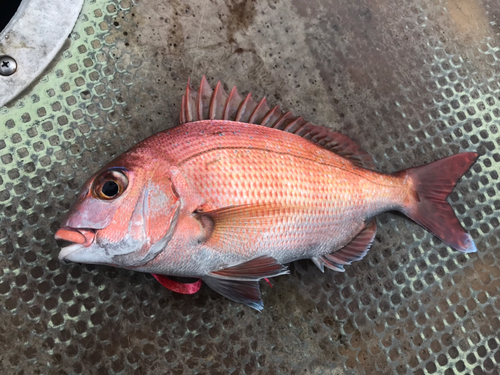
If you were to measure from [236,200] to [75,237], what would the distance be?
51 centimetres

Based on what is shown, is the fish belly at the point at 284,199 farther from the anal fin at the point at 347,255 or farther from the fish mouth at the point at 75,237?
the fish mouth at the point at 75,237

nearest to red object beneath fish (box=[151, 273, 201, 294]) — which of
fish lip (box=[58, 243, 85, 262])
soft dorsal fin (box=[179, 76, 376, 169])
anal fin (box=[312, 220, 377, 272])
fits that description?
fish lip (box=[58, 243, 85, 262])

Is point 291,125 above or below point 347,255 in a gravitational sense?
above

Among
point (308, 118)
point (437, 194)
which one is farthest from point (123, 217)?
point (437, 194)

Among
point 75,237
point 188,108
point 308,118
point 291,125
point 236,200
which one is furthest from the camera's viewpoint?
point 308,118

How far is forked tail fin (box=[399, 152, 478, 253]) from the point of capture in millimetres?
1519

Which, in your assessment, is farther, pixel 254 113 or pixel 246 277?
pixel 254 113

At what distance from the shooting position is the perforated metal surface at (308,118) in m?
1.38

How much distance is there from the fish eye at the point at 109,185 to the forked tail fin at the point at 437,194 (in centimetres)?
114

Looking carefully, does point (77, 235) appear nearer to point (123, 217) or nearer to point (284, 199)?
point (123, 217)

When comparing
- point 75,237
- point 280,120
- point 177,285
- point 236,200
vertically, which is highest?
point 280,120

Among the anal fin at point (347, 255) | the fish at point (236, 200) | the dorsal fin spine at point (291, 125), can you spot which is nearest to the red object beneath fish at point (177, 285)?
the fish at point (236, 200)

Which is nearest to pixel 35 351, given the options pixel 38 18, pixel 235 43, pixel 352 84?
pixel 38 18

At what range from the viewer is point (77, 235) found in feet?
3.40
